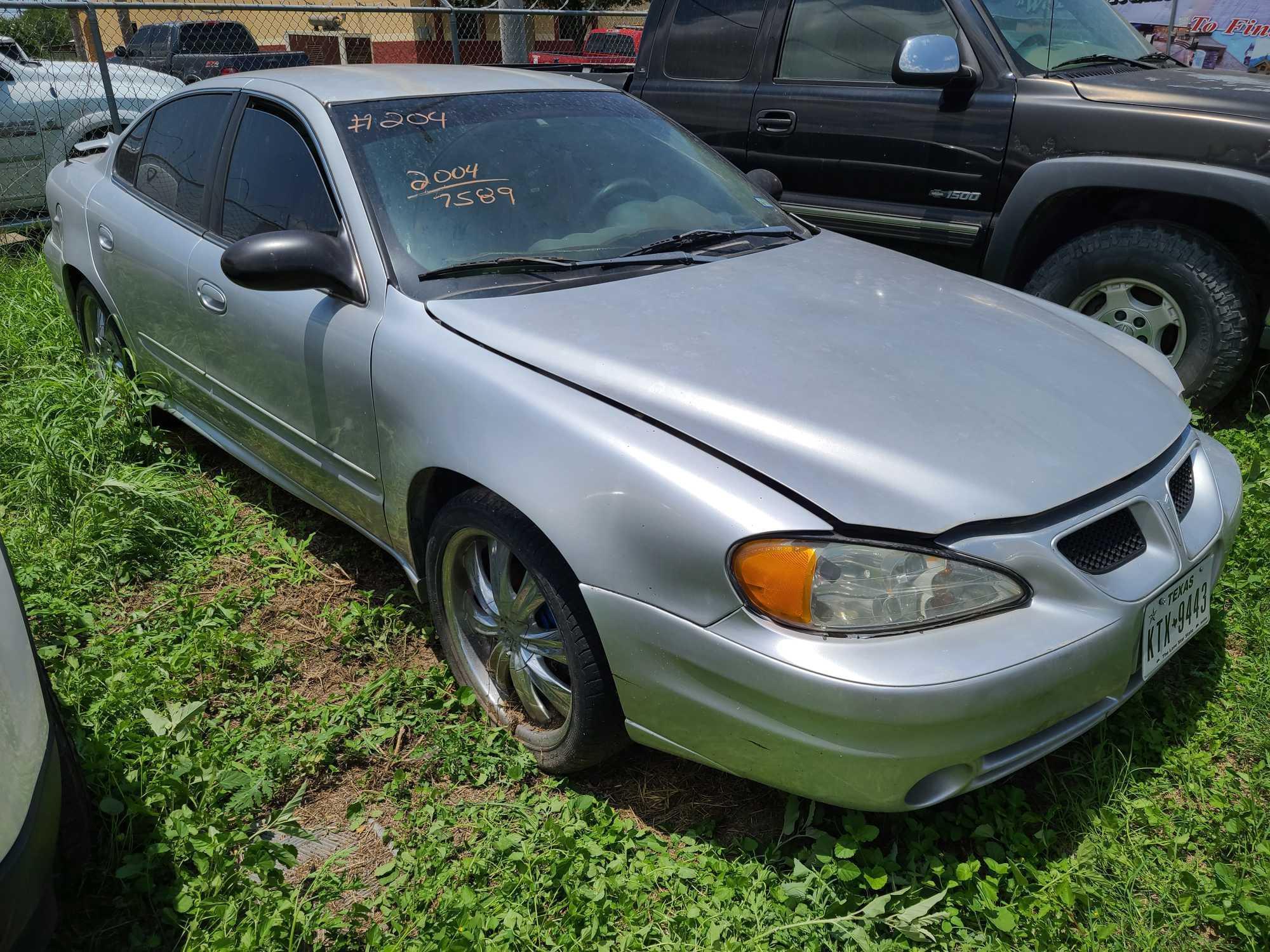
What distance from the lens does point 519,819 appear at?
2.37 meters

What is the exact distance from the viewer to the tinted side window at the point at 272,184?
114 inches

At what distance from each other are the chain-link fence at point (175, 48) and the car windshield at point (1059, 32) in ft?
10.1

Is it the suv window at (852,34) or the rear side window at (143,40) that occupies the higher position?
the suv window at (852,34)

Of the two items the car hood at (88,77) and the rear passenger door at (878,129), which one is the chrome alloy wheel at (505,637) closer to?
the rear passenger door at (878,129)

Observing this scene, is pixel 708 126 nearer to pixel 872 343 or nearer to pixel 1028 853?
pixel 872 343

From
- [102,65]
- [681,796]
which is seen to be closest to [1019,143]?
[681,796]

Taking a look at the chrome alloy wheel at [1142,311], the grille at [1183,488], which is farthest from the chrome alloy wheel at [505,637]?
the chrome alloy wheel at [1142,311]

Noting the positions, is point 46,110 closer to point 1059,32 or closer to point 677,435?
point 1059,32

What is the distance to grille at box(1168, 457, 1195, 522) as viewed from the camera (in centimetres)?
230

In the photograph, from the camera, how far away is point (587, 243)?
9.27 ft

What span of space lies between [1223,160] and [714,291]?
2378 millimetres

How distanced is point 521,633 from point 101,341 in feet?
10.0

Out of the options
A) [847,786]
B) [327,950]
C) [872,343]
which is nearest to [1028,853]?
[847,786]

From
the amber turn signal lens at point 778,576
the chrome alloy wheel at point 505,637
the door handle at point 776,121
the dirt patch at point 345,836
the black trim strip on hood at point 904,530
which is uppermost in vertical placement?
the door handle at point 776,121
